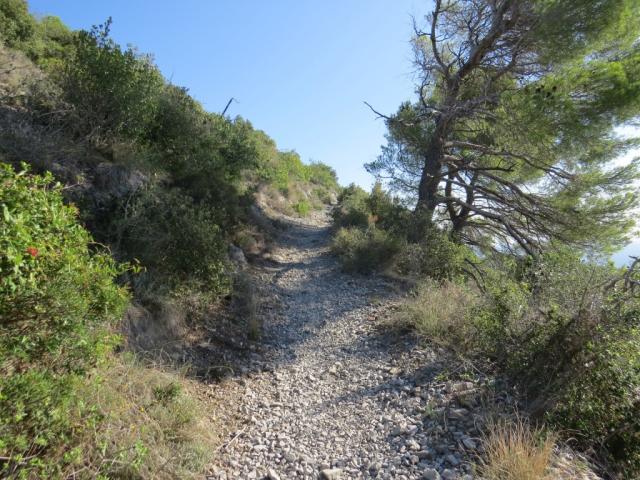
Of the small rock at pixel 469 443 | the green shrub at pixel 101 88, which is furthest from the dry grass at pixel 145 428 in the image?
the green shrub at pixel 101 88

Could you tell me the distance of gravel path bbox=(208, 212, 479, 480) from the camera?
2.98 metres

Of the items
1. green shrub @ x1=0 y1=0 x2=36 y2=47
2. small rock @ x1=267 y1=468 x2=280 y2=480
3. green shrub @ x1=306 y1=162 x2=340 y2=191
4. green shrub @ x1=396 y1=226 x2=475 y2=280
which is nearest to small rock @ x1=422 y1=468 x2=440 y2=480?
small rock @ x1=267 y1=468 x2=280 y2=480

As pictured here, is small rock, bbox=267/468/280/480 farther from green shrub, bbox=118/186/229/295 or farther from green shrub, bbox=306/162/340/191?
green shrub, bbox=306/162/340/191

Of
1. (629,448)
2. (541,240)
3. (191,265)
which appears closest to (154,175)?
(191,265)

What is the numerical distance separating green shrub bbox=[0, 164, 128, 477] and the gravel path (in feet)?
4.57

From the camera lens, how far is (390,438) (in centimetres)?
326

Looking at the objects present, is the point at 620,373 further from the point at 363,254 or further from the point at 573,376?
the point at 363,254

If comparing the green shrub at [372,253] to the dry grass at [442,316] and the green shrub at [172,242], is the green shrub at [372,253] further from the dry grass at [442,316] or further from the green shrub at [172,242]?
the green shrub at [172,242]

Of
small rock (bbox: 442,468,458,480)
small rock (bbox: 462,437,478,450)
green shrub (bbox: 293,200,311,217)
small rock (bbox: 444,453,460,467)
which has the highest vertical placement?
green shrub (bbox: 293,200,311,217)

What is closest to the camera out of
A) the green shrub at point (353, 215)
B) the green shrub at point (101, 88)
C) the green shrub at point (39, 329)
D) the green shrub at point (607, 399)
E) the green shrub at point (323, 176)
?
the green shrub at point (39, 329)

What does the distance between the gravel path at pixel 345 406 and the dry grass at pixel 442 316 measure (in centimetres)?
30

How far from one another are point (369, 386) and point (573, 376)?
2128 millimetres

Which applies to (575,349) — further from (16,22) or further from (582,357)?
(16,22)

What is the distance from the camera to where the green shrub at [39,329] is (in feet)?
6.34
